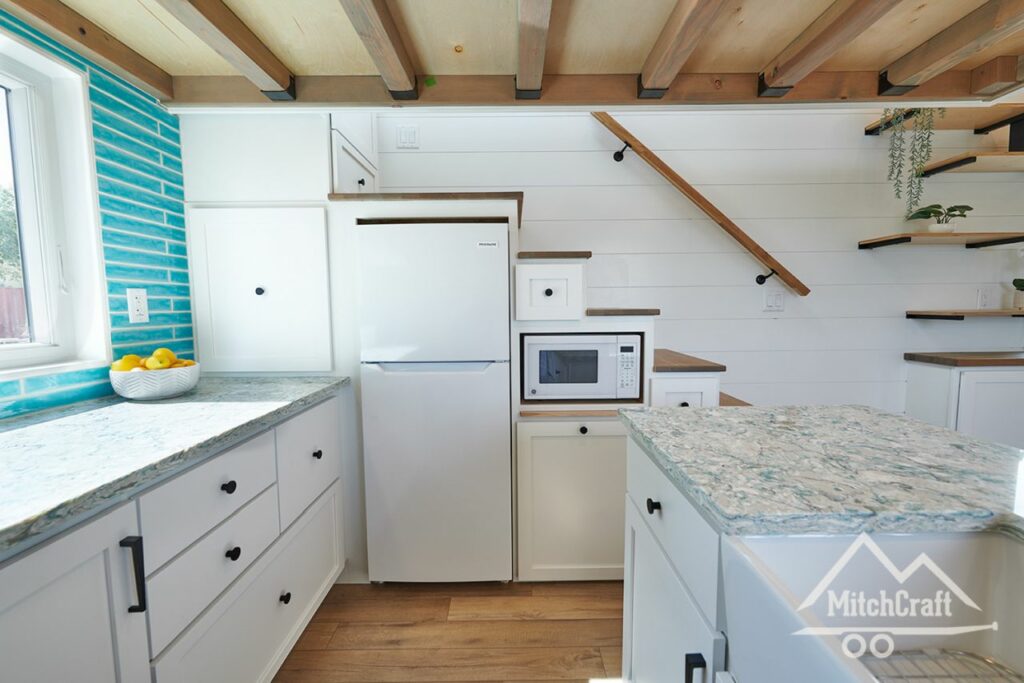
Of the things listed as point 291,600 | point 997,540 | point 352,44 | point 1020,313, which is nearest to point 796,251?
point 1020,313

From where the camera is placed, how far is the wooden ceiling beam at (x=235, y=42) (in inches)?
37.1

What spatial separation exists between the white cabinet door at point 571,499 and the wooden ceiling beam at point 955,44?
4.68 ft

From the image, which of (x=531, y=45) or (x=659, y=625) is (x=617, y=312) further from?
(x=659, y=625)

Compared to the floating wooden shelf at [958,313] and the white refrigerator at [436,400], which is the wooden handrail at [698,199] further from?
the white refrigerator at [436,400]

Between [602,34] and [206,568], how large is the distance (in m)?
1.69

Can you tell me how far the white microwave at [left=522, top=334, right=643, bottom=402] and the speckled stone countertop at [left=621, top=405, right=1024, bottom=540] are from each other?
2.36 feet

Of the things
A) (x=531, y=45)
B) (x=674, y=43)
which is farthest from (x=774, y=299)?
(x=531, y=45)

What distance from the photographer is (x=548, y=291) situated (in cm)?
179

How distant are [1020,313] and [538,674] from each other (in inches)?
127

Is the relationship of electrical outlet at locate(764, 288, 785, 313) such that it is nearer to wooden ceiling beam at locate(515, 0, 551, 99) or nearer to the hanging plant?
the hanging plant

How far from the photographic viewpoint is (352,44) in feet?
3.88

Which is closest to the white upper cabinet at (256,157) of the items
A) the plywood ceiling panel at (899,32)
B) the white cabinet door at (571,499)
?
the white cabinet door at (571,499)

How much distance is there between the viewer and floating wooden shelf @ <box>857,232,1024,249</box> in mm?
2367

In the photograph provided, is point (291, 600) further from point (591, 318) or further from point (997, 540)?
point (997, 540)
